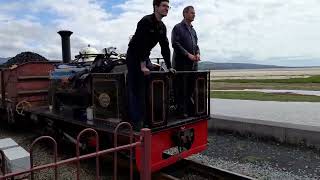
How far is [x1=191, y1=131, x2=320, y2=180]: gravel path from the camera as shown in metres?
5.96

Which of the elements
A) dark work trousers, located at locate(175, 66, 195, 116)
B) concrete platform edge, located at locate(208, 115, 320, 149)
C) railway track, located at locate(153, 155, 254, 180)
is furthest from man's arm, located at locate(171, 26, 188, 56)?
concrete platform edge, located at locate(208, 115, 320, 149)

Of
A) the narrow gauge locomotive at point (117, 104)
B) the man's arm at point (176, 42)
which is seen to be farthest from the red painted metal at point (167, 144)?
the man's arm at point (176, 42)

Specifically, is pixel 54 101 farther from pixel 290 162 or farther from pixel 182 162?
pixel 290 162

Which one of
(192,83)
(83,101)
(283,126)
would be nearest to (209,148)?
(283,126)

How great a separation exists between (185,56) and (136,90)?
4.37ft

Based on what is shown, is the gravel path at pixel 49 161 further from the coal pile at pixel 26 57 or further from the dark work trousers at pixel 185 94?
the coal pile at pixel 26 57

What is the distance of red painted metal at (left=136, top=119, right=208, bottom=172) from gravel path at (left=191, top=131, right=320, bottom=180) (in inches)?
28.1

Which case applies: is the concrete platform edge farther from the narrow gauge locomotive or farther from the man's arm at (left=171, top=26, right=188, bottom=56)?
the man's arm at (left=171, top=26, right=188, bottom=56)

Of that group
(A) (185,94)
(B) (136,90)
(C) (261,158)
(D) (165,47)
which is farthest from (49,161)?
(C) (261,158)

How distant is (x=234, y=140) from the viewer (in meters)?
8.32

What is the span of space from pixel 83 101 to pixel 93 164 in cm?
110

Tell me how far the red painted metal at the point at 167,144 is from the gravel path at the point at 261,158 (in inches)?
28.1

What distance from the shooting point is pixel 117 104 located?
216 inches

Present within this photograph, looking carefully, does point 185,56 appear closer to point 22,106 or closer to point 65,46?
point 65,46
